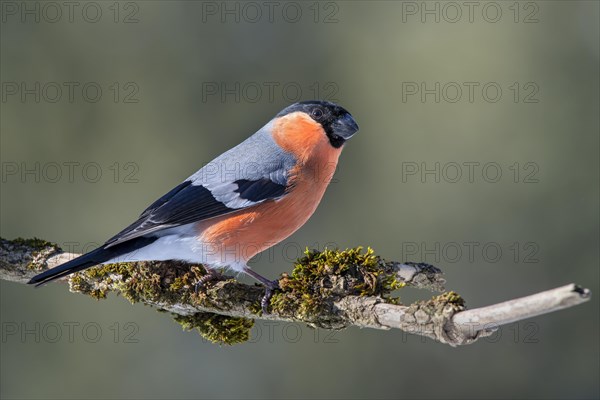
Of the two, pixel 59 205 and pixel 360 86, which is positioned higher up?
pixel 360 86

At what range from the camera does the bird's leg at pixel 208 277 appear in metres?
3.75

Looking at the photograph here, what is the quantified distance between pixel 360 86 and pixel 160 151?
2.09 m

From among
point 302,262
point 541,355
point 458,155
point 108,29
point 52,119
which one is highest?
point 108,29

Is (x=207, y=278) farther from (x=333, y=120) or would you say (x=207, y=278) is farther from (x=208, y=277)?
(x=333, y=120)

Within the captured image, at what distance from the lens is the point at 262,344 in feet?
21.9

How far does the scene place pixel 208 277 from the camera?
3.79m

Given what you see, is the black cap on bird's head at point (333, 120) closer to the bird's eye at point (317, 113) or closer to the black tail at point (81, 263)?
the bird's eye at point (317, 113)

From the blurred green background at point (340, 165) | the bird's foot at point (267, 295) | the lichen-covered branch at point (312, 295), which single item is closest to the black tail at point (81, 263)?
the lichen-covered branch at point (312, 295)

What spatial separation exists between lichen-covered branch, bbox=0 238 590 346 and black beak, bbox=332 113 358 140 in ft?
2.90

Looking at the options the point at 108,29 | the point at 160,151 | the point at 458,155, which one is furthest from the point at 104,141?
the point at 458,155

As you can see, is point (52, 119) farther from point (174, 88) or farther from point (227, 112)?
point (227, 112)

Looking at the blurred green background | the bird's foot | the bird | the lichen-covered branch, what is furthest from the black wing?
the blurred green background

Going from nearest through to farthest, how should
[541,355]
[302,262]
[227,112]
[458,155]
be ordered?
[302,262] < [541,355] < [458,155] < [227,112]

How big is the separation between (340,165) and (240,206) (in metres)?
3.32
